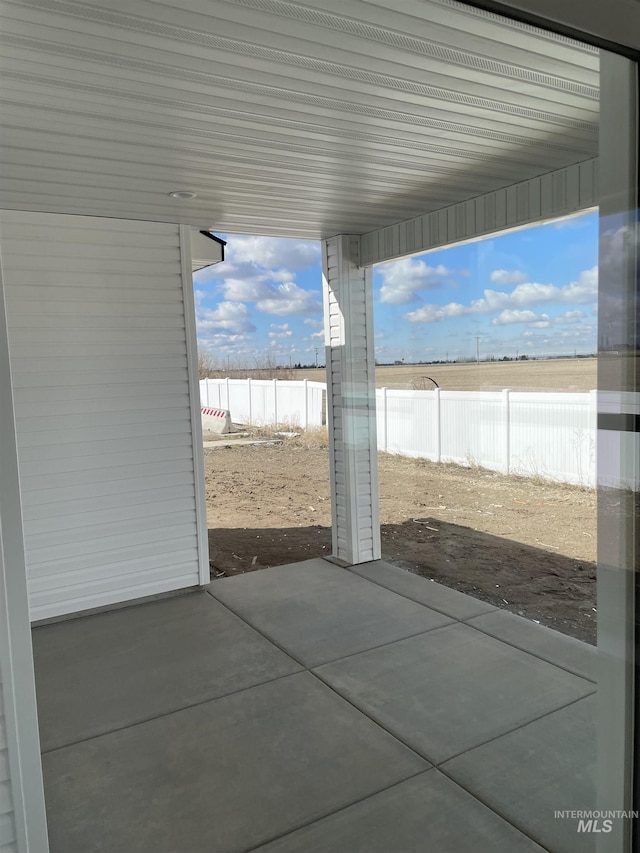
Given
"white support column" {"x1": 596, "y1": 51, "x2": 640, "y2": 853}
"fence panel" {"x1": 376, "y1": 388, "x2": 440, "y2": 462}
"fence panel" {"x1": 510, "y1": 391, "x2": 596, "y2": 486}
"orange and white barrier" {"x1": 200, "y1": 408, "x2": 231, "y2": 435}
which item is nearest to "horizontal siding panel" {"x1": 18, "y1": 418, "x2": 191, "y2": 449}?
"orange and white barrier" {"x1": 200, "y1": 408, "x2": 231, "y2": 435}

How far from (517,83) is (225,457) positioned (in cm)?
406

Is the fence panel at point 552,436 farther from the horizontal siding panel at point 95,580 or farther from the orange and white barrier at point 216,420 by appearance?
the horizontal siding panel at point 95,580

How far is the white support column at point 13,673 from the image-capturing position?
1.43 m

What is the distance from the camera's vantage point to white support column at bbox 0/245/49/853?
1434 mm

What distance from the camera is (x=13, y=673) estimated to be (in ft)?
4.79

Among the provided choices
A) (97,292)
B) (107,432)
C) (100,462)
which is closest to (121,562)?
(100,462)

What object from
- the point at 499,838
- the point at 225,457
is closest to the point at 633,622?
the point at 499,838

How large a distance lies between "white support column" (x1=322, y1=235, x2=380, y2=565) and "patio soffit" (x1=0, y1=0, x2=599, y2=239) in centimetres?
129

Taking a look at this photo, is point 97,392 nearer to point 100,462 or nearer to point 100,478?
point 100,462

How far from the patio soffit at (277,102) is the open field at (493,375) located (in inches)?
42.6

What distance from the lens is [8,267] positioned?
3.98m

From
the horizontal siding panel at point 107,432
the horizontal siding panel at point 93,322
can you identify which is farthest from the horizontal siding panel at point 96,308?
the horizontal siding panel at point 107,432

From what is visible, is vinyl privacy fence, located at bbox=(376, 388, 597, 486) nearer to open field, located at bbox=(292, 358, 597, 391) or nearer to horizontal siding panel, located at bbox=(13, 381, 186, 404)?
open field, located at bbox=(292, 358, 597, 391)

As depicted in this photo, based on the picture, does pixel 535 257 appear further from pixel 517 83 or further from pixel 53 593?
pixel 53 593
